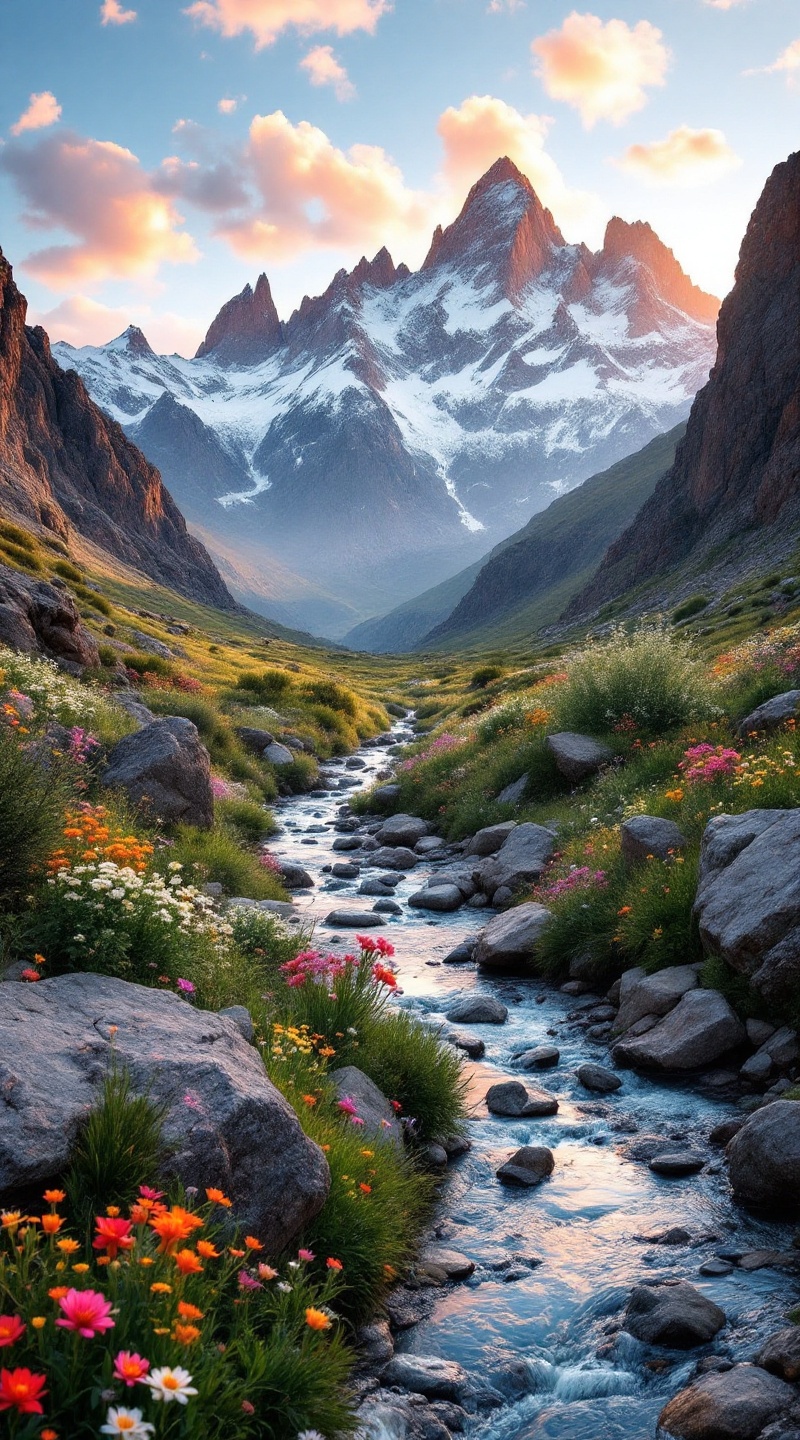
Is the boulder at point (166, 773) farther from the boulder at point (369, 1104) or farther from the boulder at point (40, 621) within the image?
the boulder at point (369, 1104)

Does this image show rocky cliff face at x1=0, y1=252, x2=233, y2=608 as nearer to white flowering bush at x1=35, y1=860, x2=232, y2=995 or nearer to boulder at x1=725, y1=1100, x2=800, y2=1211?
white flowering bush at x1=35, y1=860, x2=232, y2=995

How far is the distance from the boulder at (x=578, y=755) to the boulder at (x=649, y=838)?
6019 millimetres

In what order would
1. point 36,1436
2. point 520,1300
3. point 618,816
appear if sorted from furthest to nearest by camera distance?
point 618,816
point 520,1300
point 36,1436

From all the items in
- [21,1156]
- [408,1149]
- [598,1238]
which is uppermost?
[21,1156]

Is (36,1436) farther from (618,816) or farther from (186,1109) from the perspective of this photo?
(618,816)

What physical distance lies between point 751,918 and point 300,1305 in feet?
18.7

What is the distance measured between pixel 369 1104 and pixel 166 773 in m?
8.89

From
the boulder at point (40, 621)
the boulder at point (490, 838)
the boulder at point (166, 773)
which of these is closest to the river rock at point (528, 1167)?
the boulder at point (166, 773)

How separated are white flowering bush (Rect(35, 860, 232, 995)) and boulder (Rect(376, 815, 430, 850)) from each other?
560 inches

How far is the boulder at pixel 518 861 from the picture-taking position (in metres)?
15.7

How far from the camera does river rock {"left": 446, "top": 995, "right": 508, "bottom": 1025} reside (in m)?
11.1

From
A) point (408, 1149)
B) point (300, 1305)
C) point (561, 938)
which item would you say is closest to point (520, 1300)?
point (408, 1149)

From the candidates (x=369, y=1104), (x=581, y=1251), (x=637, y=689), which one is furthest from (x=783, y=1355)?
(x=637, y=689)

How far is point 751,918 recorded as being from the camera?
28.1ft
